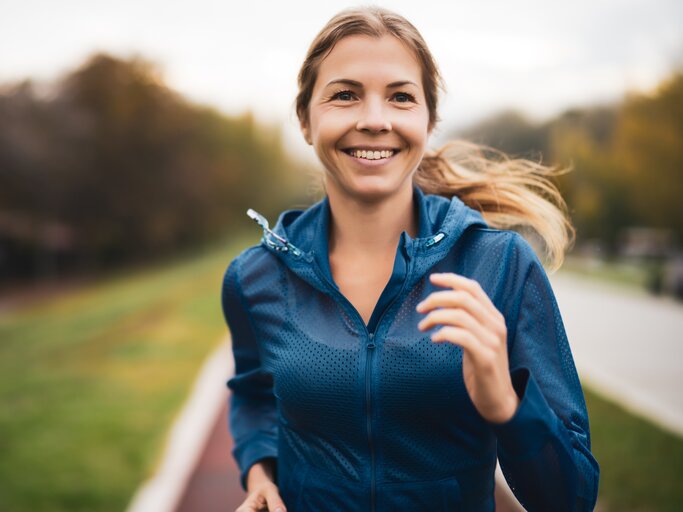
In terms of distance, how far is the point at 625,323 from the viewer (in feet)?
33.5

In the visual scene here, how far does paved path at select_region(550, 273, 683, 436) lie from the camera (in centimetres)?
594

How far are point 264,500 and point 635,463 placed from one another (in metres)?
3.65

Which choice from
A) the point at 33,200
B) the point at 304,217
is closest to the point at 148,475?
the point at 304,217

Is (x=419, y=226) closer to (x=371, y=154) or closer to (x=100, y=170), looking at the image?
(x=371, y=154)

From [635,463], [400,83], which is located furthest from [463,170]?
[635,463]

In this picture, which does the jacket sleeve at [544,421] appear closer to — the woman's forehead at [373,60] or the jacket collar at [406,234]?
the jacket collar at [406,234]

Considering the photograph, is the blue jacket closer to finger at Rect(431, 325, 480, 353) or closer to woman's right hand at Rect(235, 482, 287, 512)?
woman's right hand at Rect(235, 482, 287, 512)

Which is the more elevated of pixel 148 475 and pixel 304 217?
pixel 304 217

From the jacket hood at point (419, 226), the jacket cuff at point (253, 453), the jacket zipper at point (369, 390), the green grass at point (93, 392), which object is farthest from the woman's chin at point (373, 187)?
the green grass at point (93, 392)

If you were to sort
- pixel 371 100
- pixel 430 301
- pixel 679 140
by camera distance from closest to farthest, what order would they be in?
pixel 430 301 → pixel 371 100 → pixel 679 140

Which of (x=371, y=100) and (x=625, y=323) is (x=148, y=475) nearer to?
(x=371, y=100)

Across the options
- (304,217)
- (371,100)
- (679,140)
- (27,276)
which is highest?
(679,140)

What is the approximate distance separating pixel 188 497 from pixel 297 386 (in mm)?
3172

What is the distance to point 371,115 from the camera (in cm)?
160
